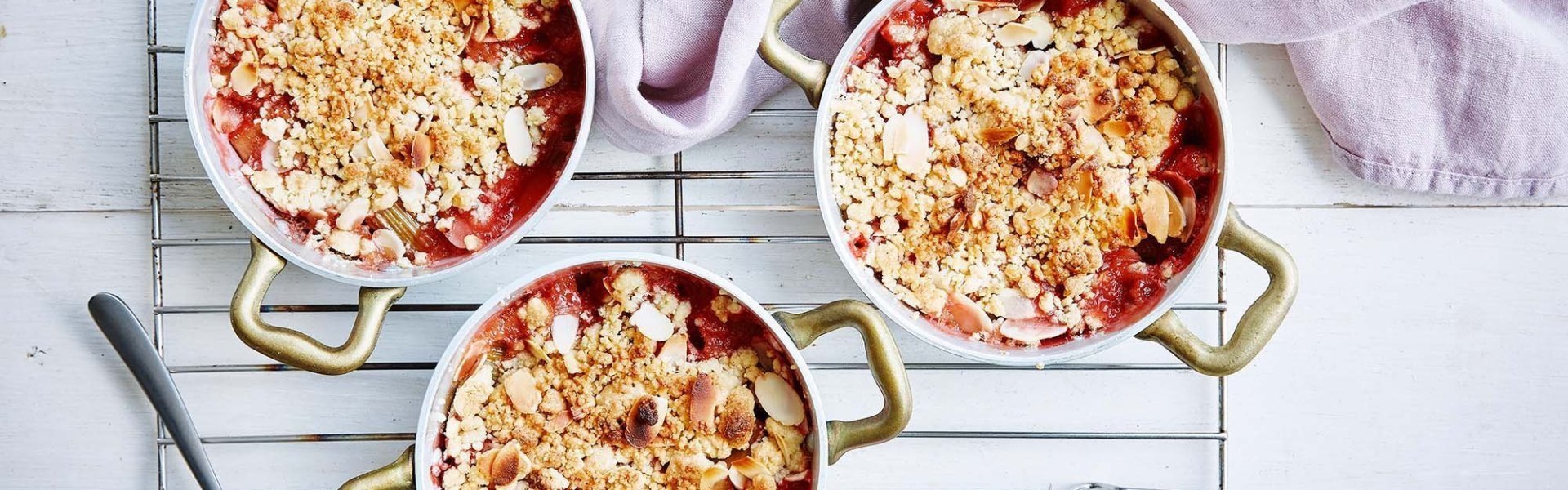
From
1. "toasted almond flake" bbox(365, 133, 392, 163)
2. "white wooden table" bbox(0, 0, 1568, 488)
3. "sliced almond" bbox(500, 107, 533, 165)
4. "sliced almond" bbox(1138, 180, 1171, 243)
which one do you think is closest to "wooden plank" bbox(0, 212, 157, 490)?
"white wooden table" bbox(0, 0, 1568, 488)

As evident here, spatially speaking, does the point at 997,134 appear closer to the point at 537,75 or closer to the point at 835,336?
the point at 835,336

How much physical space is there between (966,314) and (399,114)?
21.5 inches

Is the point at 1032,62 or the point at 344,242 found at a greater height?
the point at 1032,62

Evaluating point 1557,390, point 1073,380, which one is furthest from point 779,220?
point 1557,390

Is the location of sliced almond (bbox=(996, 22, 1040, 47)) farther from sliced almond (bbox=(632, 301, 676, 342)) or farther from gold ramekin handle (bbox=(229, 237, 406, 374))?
gold ramekin handle (bbox=(229, 237, 406, 374))

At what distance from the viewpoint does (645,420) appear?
2.68 ft

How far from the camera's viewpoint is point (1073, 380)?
959mm

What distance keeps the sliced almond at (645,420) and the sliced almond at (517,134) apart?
0.25m

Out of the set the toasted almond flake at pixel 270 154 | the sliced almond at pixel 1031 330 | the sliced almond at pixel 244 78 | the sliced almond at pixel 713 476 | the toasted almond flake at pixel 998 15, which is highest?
the toasted almond flake at pixel 998 15

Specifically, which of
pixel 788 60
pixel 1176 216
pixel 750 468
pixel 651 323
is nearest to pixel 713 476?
pixel 750 468

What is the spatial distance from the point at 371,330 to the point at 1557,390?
121cm

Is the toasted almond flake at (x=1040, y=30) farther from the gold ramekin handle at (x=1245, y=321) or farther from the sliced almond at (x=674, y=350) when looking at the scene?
the sliced almond at (x=674, y=350)

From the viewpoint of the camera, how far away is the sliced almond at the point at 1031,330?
2.74 feet

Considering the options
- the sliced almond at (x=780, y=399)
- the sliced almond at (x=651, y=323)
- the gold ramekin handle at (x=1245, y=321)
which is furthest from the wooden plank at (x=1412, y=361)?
the sliced almond at (x=651, y=323)
